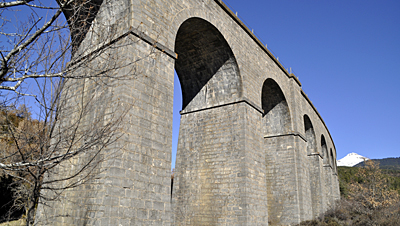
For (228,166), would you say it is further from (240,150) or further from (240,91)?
(240,91)

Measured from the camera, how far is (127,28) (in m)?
8.09

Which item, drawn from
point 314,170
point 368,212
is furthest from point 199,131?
point 314,170

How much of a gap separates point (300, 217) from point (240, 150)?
7.41 metres

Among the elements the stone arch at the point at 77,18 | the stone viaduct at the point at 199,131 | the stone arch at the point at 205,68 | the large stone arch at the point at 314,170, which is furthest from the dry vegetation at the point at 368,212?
the stone arch at the point at 77,18

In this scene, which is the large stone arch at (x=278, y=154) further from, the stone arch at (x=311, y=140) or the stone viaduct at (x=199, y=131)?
the stone arch at (x=311, y=140)

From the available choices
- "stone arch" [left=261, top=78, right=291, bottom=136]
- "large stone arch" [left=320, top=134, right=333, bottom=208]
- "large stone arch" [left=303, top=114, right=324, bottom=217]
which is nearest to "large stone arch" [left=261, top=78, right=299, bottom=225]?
"stone arch" [left=261, top=78, right=291, bottom=136]

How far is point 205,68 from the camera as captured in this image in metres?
14.2

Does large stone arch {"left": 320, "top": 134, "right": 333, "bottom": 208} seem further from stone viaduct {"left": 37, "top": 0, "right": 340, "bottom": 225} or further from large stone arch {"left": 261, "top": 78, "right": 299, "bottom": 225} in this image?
large stone arch {"left": 261, "top": 78, "right": 299, "bottom": 225}

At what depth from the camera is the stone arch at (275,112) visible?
1853 cm

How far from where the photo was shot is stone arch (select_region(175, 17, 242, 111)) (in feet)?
42.1

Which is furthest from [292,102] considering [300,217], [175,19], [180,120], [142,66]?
[142,66]

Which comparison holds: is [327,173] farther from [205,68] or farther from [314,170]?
[205,68]

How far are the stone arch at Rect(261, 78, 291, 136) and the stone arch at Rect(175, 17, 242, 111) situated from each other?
16.7ft

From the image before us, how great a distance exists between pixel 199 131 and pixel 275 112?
7.00 meters
